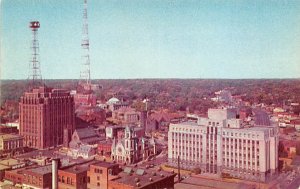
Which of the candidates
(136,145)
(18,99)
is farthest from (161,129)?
(18,99)

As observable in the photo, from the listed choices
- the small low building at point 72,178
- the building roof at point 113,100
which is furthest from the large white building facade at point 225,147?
the building roof at point 113,100

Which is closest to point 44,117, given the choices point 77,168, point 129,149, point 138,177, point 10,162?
point 129,149

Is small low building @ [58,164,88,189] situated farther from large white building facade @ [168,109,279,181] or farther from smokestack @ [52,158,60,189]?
large white building facade @ [168,109,279,181]

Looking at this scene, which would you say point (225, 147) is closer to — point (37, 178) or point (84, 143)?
point (37, 178)

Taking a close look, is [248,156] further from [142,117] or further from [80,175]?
[142,117]

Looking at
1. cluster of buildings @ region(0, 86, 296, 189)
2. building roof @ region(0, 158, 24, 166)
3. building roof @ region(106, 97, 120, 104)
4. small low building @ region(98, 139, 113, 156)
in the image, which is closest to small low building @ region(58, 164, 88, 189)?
cluster of buildings @ region(0, 86, 296, 189)
